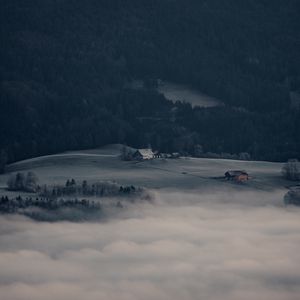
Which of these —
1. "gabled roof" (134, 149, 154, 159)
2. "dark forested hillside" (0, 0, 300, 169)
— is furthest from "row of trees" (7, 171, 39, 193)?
"gabled roof" (134, 149, 154, 159)

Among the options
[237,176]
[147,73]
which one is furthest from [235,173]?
[147,73]

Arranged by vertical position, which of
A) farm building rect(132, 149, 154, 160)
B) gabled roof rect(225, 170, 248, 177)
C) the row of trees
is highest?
farm building rect(132, 149, 154, 160)

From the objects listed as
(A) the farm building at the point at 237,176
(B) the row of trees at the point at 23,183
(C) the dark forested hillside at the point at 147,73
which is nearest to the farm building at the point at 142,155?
(C) the dark forested hillside at the point at 147,73

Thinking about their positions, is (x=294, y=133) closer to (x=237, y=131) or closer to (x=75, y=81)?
(x=237, y=131)

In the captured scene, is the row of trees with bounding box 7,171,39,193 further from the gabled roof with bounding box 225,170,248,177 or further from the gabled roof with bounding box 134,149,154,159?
the gabled roof with bounding box 134,149,154,159

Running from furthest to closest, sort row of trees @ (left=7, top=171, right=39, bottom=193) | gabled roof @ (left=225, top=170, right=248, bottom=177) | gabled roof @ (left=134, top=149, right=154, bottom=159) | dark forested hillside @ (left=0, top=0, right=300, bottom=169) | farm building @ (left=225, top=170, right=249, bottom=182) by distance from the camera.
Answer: dark forested hillside @ (left=0, top=0, right=300, bottom=169), gabled roof @ (left=134, top=149, right=154, bottom=159), gabled roof @ (left=225, top=170, right=248, bottom=177), farm building @ (left=225, top=170, right=249, bottom=182), row of trees @ (left=7, top=171, right=39, bottom=193)

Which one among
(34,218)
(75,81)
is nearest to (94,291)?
(34,218)

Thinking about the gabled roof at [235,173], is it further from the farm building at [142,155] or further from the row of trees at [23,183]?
the row of trees at [23,183]
